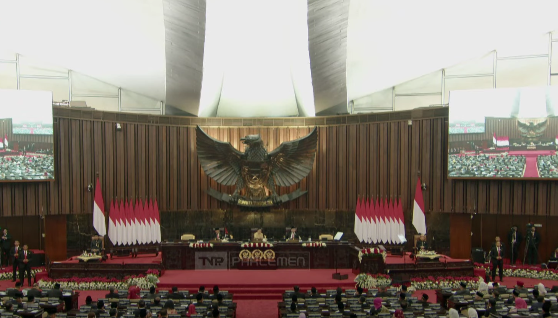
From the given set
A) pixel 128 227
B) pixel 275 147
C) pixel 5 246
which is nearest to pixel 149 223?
pixel 128 227

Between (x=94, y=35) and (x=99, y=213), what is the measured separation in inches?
229

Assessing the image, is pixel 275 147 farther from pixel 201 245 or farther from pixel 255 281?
pixel 255 281

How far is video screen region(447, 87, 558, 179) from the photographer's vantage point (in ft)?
47.9

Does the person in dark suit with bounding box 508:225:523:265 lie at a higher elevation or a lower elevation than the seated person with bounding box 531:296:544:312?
lower

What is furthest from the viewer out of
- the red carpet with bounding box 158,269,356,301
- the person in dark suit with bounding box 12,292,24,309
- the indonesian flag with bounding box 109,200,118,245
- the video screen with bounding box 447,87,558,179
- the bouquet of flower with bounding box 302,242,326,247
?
the indonesian flag with bounding box 109,200,118,245

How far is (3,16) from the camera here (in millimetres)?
13570

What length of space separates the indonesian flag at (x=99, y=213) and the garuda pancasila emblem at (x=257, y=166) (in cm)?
369

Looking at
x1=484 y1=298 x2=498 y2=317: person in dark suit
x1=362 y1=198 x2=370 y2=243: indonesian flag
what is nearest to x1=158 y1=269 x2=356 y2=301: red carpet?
x1=362 y1=198 x2=370 y2=243: indonesian flag

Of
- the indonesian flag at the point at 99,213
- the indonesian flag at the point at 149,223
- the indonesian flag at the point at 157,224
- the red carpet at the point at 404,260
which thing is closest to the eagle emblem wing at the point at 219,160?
the indonesian flag at the point at 157,224

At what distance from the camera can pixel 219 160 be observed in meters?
17.4

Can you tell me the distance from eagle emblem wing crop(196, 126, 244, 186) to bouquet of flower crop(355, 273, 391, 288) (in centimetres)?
635

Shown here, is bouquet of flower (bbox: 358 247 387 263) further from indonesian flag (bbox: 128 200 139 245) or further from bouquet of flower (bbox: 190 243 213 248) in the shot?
indonesian flag (bbox: 128 200 139 245)

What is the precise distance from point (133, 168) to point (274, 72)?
6296 millimetres

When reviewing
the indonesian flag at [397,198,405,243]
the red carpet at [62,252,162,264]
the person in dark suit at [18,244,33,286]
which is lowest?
the red carpet at [62,252,162,264]
